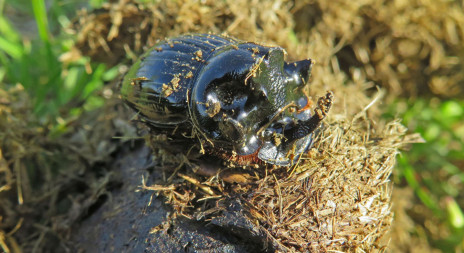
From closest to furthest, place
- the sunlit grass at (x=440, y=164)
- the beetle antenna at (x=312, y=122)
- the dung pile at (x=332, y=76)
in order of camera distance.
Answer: the beetle antenna at (x=312, y=122) → the dung pile at (x=332, y=76) → the sunlit grass at (x=440, y=164)

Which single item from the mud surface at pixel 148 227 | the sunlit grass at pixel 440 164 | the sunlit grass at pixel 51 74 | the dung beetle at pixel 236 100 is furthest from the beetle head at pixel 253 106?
the sunlit grass at pixel 51 74

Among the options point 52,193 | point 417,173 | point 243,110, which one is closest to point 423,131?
point 417,173

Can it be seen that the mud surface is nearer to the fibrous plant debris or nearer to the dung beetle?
the fibrous plant debris

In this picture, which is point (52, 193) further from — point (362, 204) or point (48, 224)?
point (362, 204)

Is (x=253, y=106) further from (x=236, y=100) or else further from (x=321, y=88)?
(x=321, y=88)

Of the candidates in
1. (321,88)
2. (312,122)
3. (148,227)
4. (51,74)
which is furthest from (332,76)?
(51,74)

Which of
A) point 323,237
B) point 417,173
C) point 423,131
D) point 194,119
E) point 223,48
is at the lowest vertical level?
point 417,173

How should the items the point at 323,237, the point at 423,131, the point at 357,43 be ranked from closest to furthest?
the point at 323,237, the point at 423,131, the point at 357,43

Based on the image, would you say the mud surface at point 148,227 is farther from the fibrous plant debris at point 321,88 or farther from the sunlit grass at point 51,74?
the sunlit grass at point 51,74

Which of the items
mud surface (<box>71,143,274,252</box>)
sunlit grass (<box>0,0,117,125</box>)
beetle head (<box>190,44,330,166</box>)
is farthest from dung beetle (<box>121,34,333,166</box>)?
sunlit grass (<box>0,0,117,125</box>)
